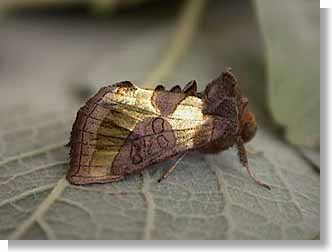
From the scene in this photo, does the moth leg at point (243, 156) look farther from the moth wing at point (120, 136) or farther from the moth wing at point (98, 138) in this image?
the moth wing at point (98, 138)

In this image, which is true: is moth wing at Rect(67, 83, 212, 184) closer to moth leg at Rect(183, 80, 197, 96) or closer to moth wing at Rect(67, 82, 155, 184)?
moth wing at Rect(67, 82, 155, 184)

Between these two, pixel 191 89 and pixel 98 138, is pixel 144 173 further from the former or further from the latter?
pixel 191 89

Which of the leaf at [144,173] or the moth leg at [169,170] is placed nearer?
the leaf at [144,173]

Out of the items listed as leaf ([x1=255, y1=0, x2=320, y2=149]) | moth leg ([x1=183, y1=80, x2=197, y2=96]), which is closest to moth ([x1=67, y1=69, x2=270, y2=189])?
moth leg ([x1=183, y1=80, x2=197, y2=96])

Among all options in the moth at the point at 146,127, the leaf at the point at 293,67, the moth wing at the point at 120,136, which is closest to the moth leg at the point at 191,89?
the moth at the point at 146,127

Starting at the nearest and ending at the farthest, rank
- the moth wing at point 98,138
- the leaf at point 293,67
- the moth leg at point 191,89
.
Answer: the moth wing at point 98,138 → the moth leg at point 191,89 → the leaf at point 293,67

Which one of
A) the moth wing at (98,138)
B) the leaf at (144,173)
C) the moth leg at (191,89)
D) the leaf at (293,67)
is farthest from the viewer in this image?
the leaf at (293,67)

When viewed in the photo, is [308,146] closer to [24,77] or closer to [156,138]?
[156,138]
